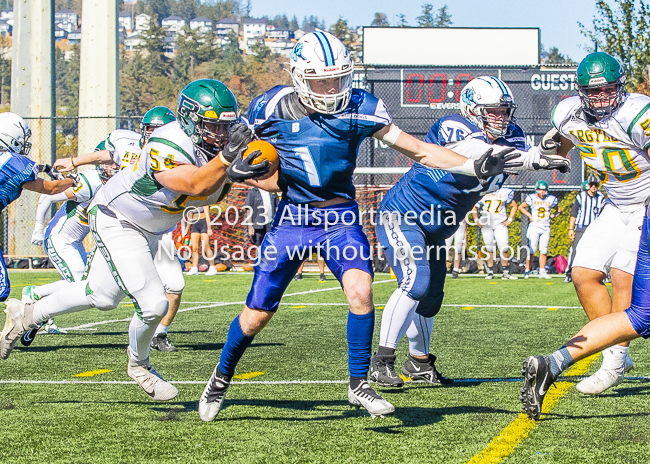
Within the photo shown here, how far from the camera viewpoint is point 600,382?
4664 millimetres

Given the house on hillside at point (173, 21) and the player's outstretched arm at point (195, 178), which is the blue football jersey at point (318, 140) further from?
the house on hillside at point (173, 21)

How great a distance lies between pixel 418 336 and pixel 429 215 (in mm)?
791

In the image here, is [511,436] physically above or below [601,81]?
below

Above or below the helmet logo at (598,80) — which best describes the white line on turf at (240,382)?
below

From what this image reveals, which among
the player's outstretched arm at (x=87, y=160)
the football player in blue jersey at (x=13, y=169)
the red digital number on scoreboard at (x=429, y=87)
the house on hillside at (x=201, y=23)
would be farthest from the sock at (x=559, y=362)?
the house on hillside at (x=201, y=23)

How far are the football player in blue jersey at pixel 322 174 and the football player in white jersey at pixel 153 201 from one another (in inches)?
10.6

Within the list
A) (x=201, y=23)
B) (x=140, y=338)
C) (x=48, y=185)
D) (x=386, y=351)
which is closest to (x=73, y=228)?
(x=48, y=185)

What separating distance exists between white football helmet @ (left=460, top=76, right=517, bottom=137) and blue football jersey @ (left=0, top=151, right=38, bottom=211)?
331 cm

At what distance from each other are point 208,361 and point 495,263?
34.4 ft

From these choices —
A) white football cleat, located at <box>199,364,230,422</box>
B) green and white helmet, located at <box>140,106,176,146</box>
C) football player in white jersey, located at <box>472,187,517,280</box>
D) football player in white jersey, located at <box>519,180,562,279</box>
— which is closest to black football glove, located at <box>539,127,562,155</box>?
white football cleat, located at <box>199,364,230,422</box>

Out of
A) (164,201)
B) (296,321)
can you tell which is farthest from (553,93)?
(164,201)

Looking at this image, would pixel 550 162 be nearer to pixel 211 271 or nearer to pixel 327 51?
pixel 327 51

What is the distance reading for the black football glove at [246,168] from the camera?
12.0 feet

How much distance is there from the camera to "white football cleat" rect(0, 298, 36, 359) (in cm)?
533
